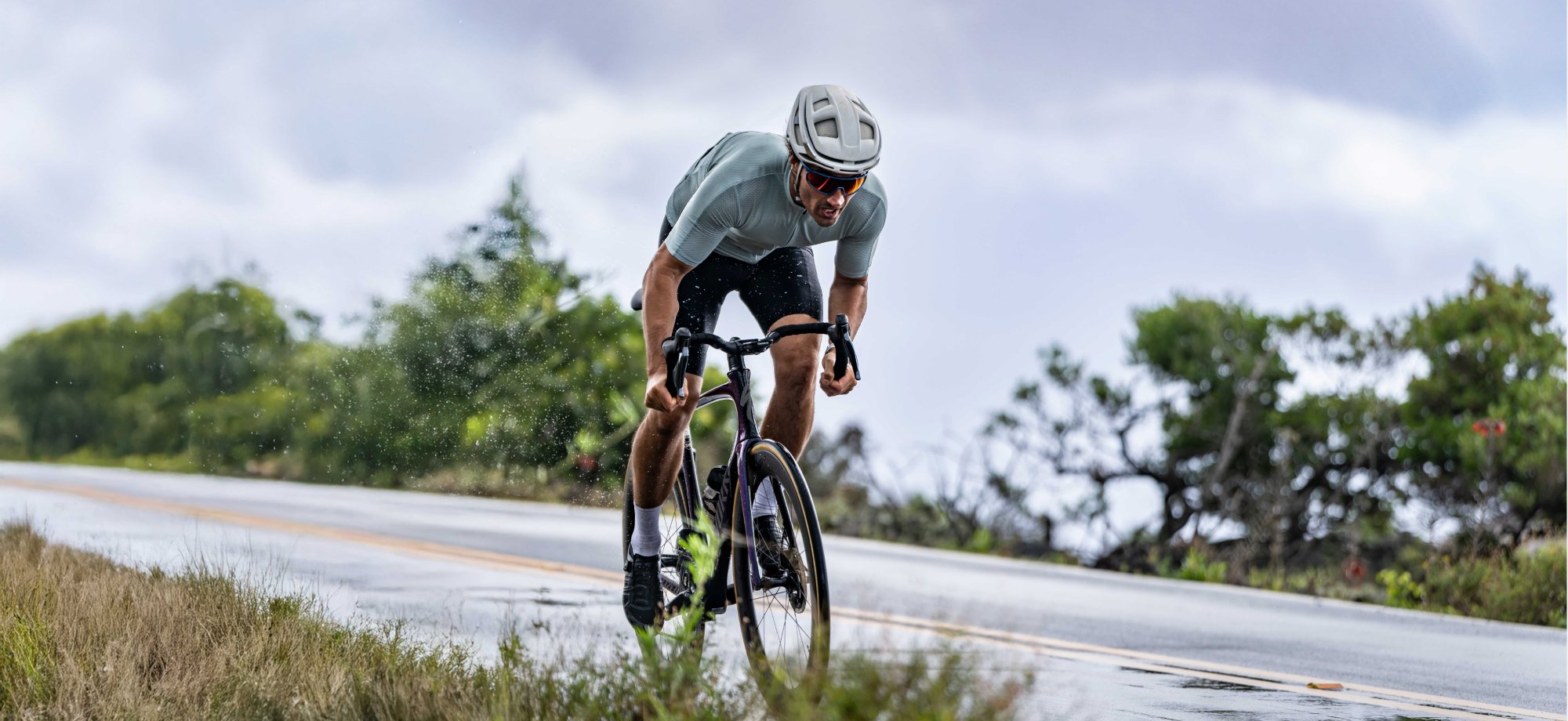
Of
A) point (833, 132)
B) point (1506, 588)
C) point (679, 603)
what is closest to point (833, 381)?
point (833, 132)

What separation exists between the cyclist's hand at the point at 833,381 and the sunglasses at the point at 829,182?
21.4 inches

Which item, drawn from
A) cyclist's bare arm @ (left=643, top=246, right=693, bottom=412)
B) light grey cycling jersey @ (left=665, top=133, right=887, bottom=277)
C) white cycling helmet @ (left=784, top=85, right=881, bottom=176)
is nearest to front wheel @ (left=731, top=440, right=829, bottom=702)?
cyclist's bare arm @ (left=643, top=246, right=693, bottom=412)

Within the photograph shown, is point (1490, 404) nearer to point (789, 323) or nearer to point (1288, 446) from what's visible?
point (1288, 446)

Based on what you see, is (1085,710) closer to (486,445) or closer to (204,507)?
(204,507)

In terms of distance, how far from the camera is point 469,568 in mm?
8734

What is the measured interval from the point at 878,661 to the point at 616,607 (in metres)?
4.08

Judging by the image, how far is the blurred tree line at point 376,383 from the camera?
60.4 ft

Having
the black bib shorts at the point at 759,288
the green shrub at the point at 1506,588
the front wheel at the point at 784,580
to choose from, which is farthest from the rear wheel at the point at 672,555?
the green shrub at the point at 1506,588

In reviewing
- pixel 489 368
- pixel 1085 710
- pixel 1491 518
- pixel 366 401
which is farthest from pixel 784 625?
pixel 366 401

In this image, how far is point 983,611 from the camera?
821 cm

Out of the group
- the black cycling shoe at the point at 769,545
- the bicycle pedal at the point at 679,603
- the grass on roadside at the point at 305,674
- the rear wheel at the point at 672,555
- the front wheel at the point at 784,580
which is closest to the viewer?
the grass on roadside at the point at 305,674

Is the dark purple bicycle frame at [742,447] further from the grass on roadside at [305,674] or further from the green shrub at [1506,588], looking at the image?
the green shrub at [1506,588]

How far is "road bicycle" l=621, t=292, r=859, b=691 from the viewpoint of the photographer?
401cm

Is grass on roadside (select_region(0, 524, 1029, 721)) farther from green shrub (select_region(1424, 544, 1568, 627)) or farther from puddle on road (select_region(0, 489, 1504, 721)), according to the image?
green shrub (select_region(1424, 544, 1568, 627))
